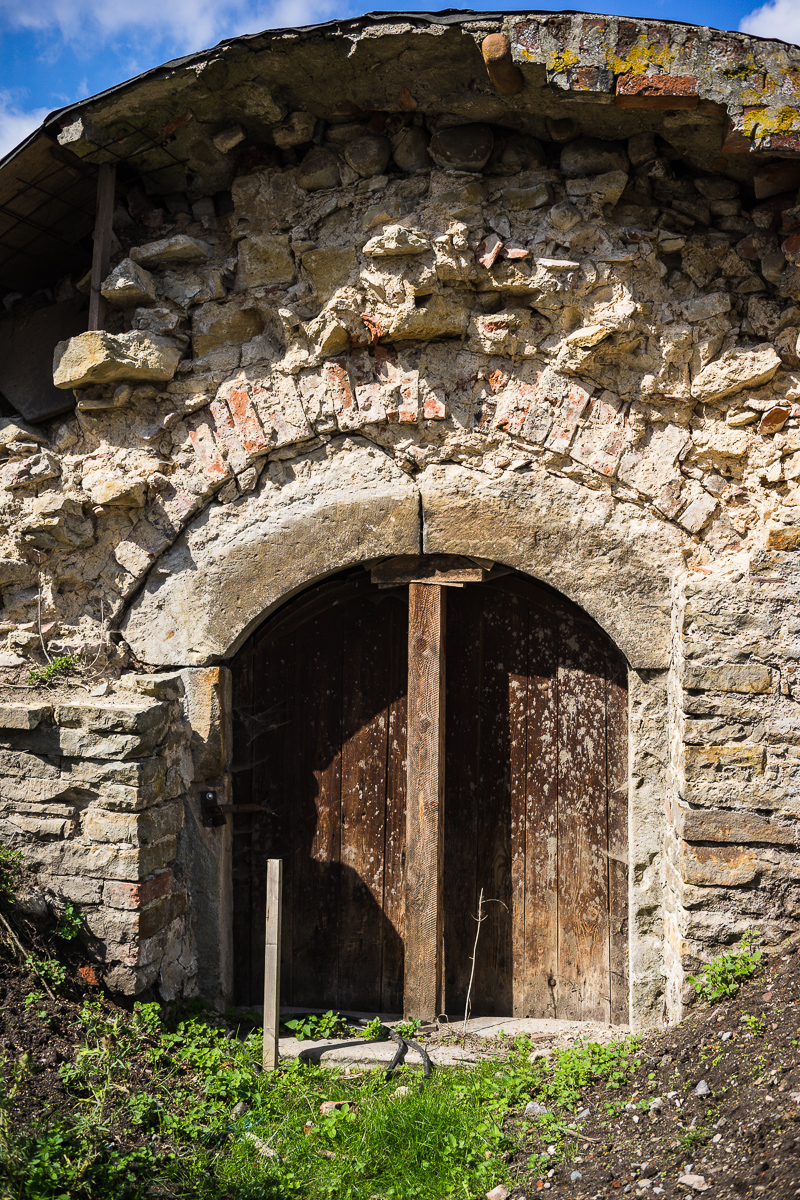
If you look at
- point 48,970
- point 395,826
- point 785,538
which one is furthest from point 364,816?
point 785,538

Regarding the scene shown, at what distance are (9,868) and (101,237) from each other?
242cm

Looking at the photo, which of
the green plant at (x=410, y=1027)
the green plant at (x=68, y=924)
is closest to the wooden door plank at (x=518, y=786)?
the green plant at (x=410, y=1027)

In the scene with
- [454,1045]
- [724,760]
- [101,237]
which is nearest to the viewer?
[724,760]

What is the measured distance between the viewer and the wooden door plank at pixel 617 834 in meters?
3.09

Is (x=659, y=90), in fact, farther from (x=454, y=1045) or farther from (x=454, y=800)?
(x=454, y=1045)

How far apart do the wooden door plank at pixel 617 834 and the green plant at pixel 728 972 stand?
1.58ft

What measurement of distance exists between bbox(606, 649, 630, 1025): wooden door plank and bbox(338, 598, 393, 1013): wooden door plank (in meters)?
0.88

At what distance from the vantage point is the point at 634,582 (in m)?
2.94

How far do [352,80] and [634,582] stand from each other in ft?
6.75

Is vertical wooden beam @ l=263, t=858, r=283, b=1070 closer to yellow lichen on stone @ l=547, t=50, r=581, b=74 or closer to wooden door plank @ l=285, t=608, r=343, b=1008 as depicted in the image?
wooden door plank @ l=285, t=608, r=343, b=1008

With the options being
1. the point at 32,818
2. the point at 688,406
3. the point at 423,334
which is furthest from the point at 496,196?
the point at 32,818

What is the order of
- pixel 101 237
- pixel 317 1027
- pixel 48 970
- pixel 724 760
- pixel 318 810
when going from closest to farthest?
pixel 724 760 → pixel 48 970 → pixel 317 1027 → pixel 101 237 → pixel 318 810

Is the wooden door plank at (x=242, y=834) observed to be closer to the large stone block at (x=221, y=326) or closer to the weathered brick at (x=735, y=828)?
the large stone block at (x=221, y=326)

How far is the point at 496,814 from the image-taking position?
3250 mm
